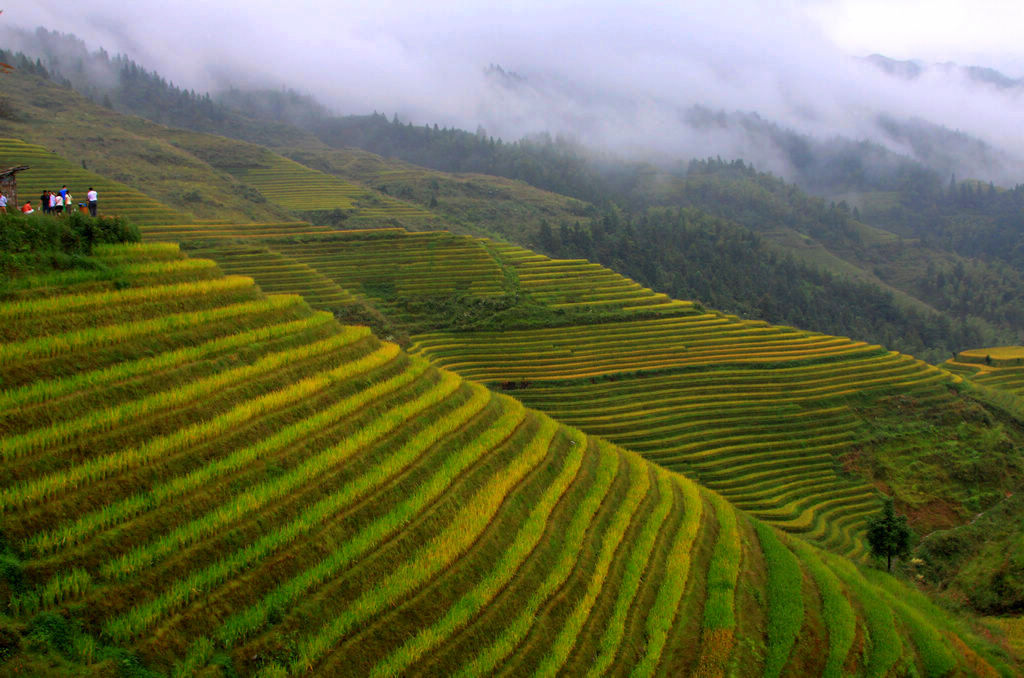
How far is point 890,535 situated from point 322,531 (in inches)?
709

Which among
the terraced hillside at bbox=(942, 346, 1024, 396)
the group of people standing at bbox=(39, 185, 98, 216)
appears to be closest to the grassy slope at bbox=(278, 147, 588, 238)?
the terraced hillside at bbox=(942, 346, 1024, 396)

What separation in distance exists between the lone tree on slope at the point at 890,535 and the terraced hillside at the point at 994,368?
41.4 meters

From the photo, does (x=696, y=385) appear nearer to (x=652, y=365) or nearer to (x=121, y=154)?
(x=652, y=365)

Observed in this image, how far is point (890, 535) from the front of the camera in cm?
1800

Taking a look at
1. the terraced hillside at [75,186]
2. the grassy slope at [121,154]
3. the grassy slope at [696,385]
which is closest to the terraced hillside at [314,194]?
the grassy slope at [121,154]

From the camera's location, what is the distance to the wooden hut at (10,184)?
11.4 meters

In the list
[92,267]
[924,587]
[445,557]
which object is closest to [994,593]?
[924,587]

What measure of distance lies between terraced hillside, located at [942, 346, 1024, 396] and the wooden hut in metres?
62.9

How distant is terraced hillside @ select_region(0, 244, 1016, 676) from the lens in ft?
21.8

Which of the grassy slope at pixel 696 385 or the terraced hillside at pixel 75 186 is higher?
the terraced hillside at pixel 75 186

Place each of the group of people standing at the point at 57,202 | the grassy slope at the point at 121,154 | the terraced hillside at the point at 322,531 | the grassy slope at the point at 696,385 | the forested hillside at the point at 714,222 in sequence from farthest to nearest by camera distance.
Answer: the forested hillside at the point at 714,222 → the grassy slope at the point at 121,154 → the grassy slope at the point at 696,385 → the group of people standing at the point at 57,202 → the terraced hillside at the point at 322,531

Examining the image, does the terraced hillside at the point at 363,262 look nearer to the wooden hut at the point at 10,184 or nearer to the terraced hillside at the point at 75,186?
the terraced hillside at the point at 75,186

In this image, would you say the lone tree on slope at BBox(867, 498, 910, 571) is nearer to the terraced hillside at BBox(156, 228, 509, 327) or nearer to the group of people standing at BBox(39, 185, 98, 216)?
the group of people standing at BBox(39, 185, 98, 216)

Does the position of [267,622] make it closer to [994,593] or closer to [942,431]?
[994,593]
